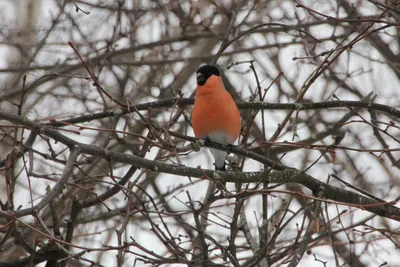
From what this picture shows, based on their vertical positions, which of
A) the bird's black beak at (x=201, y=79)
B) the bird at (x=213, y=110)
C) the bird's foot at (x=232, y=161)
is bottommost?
the bird's foot at (x=232, y=161)

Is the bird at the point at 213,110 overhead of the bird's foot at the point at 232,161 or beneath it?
overhead

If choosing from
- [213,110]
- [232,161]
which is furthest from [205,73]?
[232,161]

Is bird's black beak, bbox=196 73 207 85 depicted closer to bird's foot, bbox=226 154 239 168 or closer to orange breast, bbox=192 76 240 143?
orange breast, bbox=192 76 240 143

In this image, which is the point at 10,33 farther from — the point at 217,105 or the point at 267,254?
the point at 267,254

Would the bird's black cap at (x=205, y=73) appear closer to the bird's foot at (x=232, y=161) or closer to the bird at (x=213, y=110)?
the bird at (x=213, y=110)

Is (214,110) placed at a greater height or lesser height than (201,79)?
lesser

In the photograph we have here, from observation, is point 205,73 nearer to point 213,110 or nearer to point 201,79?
point 201,79

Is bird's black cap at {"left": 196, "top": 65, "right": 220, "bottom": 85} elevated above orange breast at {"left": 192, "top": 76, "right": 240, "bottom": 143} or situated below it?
above

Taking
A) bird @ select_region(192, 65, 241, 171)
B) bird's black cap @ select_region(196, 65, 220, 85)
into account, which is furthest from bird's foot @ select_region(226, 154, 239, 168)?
bird's black cap @ select_region(196, 65, 220, 85)

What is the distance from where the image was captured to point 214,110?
466cm

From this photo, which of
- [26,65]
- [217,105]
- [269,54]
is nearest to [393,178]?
[269,54]

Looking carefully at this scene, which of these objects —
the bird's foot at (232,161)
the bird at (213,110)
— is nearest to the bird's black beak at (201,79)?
the bird at (213,110)

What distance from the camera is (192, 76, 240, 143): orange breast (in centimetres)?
466

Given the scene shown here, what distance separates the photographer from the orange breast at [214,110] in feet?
15.3
